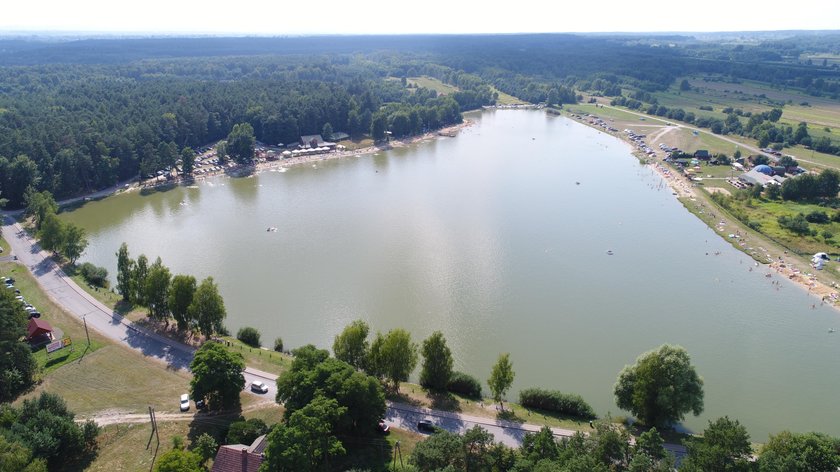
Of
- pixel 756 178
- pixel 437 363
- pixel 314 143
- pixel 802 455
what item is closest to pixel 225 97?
pixel 314 143

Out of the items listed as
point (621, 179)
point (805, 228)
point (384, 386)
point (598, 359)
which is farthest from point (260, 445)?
point (621, 179)

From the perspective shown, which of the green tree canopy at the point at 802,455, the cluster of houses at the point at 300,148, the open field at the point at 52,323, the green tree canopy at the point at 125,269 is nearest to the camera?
the green tree canopy at the point at 802,455

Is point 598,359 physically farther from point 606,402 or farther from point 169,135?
point 169,135

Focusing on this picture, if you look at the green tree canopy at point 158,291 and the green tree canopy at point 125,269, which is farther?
the green tree canopy at point 125,269

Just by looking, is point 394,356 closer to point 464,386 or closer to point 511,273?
point 464,386

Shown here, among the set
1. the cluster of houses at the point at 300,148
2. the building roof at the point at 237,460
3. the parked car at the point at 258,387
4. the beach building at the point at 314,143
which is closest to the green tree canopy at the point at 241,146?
the cluster of houses at the point at 300,148

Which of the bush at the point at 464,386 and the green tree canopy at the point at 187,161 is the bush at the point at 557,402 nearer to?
the bush at the point at 464,386
